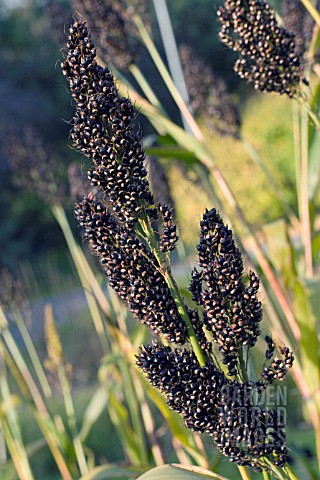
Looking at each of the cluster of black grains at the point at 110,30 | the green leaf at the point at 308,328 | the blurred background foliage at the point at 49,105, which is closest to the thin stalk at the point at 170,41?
the cluster of black grains at the point at 110,30

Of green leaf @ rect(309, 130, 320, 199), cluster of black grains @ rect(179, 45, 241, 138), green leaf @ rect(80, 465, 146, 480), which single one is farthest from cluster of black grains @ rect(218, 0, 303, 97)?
cluster of black grains @ rect(179, 45, 241, 138)

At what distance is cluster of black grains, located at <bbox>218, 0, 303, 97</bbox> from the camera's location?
4.54 feet

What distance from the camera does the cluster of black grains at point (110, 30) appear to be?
6.79 feet

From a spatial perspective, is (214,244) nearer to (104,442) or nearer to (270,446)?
(270,446)

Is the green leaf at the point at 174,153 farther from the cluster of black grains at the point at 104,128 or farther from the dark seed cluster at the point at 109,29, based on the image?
the cluster of black grains at the point at 104,128

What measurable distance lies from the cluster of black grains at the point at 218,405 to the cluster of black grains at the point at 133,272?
0.04 m

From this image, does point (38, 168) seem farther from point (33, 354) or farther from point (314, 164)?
point (314, 164)

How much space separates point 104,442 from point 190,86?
2.42 metres

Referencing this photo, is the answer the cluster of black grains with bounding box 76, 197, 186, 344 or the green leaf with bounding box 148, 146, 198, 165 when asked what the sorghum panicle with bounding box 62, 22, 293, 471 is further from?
the green leaf with bounding box 148, 146, 198, 165

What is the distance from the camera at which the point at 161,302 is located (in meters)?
0.89

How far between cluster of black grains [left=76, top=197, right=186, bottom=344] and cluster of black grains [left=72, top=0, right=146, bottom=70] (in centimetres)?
126

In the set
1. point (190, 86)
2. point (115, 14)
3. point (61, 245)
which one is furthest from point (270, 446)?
point (61, 245)

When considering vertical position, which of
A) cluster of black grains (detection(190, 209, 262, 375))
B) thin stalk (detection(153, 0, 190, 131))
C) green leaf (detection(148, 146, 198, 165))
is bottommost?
cluster of black grains (detection(190, 209, 262, 375))

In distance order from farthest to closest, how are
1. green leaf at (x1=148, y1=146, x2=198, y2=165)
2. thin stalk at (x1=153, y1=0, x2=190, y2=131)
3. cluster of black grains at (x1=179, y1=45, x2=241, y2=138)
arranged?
1. cluster of black grains at (x1=179, y1=45, x2=241, y2=138)
2. thin stalk at (x1=153, y1=0, x2=190, y2=131)
3. green leaf at (x1=148, y1=146, x2=198, y2=165)
